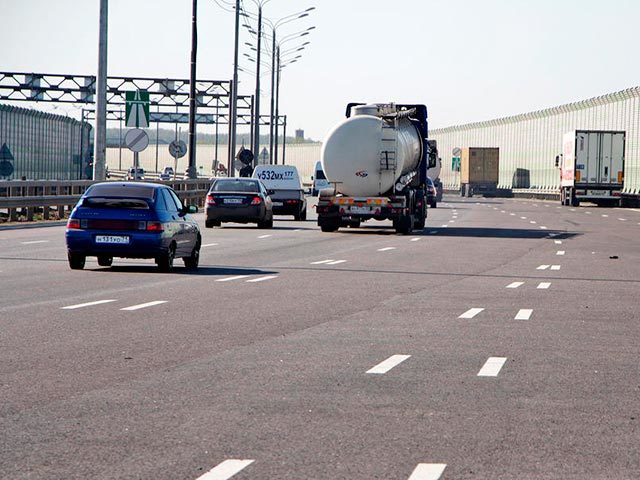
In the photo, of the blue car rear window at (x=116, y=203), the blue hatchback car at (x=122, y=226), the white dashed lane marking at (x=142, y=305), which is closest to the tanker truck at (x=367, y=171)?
the blue hatchback car at (x=122, y=226)

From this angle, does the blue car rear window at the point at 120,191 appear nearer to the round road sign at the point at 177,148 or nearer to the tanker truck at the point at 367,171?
the tanker truck at the point at 367,171

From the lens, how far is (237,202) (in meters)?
41.0

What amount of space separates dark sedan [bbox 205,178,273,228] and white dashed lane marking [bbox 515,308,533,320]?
24.9 metres

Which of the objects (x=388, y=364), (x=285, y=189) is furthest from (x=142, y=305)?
(x=285, y=189)

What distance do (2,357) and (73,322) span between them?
9.57 ft

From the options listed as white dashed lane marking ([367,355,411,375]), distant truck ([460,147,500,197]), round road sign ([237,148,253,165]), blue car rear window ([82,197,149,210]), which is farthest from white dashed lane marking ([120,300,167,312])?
distant truck ([460,147,500,197])

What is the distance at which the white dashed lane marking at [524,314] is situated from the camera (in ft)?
50.4

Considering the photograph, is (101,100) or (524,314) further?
(101,100)

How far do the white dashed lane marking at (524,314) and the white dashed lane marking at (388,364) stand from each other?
156 inches

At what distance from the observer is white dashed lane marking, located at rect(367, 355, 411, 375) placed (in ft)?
35.0

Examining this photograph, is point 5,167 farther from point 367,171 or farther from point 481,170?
point 481,170

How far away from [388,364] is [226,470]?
4360 mm

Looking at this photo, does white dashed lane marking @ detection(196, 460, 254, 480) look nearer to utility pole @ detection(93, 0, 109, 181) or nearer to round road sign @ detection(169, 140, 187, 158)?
utility pole @ detection(93, 0, 109, 181)

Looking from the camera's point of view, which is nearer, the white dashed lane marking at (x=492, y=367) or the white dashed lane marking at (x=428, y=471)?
the white dashed lane marking at (x=428, y=471)
